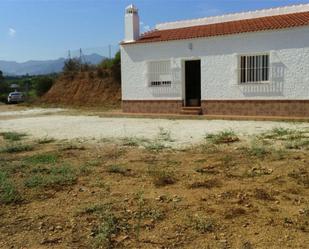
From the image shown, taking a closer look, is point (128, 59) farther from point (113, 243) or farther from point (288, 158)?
point (113, 243)

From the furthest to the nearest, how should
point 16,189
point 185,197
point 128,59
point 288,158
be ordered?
point 128,59 → point 288,158 → point 16,189 → point 185,197

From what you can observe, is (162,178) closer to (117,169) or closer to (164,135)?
(117,169)

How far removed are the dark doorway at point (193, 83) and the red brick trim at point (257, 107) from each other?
1.13 m

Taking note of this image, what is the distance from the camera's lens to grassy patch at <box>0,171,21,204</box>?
6.36m

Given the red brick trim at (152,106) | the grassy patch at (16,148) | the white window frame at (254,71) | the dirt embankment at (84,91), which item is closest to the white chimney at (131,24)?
the red brick trim at (152,106)

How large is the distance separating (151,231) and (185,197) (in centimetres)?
130

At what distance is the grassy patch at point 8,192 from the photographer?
636cm

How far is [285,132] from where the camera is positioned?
12.8 metres

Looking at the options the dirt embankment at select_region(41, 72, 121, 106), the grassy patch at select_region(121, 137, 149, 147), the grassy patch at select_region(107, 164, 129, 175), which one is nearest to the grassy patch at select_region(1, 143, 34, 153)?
the grassy patch at select_region(121, 137, 149, 147)

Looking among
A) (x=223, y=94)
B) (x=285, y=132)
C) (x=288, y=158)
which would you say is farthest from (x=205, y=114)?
(x=288, y=158)

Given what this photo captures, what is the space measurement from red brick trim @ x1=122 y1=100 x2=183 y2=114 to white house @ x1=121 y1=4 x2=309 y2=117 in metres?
0.03

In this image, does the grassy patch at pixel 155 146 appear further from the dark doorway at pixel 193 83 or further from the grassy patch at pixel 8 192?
the dark doorway at pixel 193 83

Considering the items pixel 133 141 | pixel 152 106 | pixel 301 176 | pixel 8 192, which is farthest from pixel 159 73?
pixel 8 192

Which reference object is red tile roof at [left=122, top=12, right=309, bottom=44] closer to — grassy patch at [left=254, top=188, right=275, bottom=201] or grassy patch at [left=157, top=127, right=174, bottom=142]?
grassy patch at [left=157, top=127, right=174, bottom=142]
